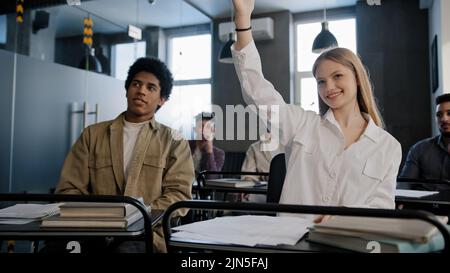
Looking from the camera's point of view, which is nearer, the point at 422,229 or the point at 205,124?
the point at 422,229

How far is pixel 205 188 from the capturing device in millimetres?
2324

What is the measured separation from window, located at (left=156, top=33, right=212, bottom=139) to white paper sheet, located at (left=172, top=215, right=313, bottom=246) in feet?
7.84

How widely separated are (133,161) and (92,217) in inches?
29.6

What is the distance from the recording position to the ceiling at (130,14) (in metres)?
3.29

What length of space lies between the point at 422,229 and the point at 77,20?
139 inches

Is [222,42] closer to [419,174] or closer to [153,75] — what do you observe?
[153,75]

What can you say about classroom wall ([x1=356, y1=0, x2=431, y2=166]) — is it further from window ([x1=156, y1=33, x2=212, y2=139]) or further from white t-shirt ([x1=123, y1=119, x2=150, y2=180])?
white t-shirt ([x1=123, y1=119, x2=150, y2=180])

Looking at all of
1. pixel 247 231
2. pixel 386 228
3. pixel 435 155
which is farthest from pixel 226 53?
pixel 386 228

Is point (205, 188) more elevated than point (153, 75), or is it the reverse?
point (153, 75)

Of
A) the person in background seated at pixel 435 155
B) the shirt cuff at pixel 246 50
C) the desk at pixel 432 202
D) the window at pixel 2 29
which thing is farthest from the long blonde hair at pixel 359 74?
the window at pixel 2 29

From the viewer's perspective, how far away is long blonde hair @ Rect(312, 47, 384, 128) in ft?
4.38

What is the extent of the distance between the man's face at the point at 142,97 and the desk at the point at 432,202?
4.05 feet
